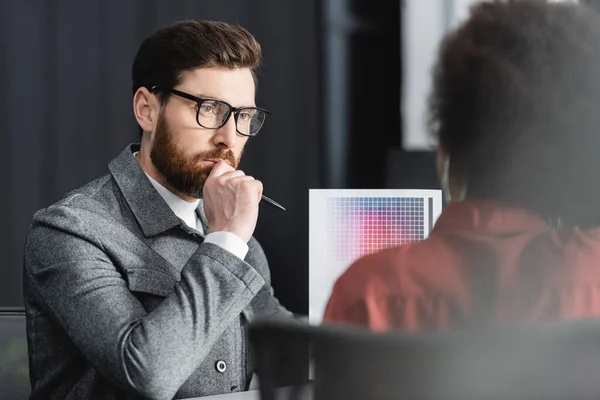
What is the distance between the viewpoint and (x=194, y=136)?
1.28 metres

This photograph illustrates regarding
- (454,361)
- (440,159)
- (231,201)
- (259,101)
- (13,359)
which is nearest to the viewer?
(454,361)

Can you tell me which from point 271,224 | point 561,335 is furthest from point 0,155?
point 561,335

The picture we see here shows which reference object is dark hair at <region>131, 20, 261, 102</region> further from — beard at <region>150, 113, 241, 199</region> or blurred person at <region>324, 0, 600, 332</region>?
blurred person at <region>324, 0, 600, 332</region>

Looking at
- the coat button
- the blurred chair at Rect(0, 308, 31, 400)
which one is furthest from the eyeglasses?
the blurred chair at Rect(0, 308, 31, 400)

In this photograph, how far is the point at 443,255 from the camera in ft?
1.86

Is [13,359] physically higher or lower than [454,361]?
lower

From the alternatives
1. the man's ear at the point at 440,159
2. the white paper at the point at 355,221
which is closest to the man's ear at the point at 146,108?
the white paper at the point at 355,221

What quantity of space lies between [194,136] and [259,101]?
0.56 meters

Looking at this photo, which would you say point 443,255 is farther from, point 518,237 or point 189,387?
point 189,387

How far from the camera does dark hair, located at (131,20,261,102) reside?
1.28 meters

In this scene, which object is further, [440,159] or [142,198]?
[142,198]

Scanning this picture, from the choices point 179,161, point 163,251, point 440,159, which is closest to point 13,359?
point 163,251

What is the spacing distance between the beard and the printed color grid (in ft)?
0.99

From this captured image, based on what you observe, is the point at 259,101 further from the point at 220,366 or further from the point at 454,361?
Result: the point at 454,361
